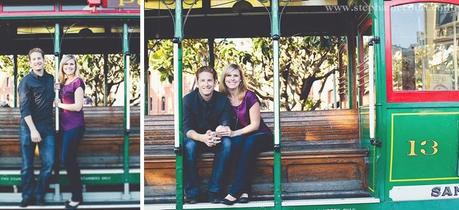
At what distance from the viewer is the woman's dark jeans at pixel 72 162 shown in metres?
2.20

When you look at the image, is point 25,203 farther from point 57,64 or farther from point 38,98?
point 57,64

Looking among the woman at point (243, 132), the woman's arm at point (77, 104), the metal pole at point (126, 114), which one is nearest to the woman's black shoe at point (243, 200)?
the woman at point (243, 132)

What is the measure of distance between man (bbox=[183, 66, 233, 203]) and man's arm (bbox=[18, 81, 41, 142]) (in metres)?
1.39

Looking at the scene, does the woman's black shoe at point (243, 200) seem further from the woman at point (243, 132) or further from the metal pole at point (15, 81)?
the metal pole at point (15, 81)

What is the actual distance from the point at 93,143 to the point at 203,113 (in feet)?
4.54

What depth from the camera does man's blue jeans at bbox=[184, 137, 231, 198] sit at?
11.5ft

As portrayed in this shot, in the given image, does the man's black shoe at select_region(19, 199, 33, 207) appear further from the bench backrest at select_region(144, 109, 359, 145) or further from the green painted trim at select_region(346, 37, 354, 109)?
the green painted trim at select_region(346, 37, 354, 109)

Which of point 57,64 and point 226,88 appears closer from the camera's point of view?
point 57,64

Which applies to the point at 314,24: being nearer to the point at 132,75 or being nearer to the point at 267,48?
the point at 267,48

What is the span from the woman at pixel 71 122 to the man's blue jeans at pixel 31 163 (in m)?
0.06

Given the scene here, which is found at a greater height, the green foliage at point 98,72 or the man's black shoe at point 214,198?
the green foliage at point 98,72

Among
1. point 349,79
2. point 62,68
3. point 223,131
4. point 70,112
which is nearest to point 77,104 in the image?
point 70,112

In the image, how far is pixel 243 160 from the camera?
11.6 feet

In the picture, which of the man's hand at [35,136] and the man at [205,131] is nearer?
the man's hand at [35,136]
